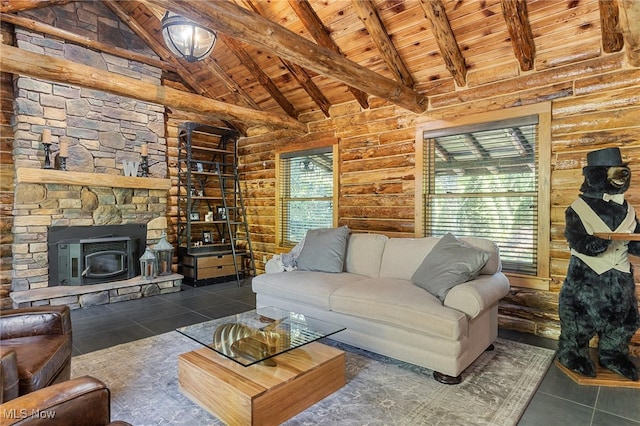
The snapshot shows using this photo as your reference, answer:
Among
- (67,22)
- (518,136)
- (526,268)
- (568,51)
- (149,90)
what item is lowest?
(526,268)

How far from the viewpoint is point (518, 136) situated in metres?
3.72

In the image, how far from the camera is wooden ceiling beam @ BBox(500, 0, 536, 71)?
3062mm

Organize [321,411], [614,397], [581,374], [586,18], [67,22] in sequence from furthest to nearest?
[67,22] < [586,18] < [581,374] < [614,397] < [321,411]

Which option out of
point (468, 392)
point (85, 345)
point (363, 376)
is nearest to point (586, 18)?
point (468, 392)

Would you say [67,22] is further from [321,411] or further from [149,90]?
[321,411]

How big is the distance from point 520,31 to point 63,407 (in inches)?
161

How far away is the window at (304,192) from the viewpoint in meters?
5.57

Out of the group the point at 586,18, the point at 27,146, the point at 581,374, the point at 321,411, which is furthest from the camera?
the point at 27,146

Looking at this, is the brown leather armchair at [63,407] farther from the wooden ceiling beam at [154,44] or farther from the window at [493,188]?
the wooden ceiling beam at [154,44]

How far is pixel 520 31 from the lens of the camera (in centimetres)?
324

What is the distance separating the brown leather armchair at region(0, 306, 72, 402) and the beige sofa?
186 cm

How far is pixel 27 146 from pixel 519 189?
5823 mm

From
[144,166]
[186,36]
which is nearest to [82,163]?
[144,166]

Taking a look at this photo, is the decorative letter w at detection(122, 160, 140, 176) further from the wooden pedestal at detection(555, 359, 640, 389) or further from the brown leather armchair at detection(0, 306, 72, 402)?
the wooden pedestal at detection(555, 359, 640, 389)
